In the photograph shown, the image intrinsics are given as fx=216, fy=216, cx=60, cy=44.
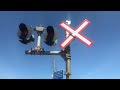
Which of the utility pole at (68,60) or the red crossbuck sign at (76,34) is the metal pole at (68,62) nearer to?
the utility pole at (68,60)

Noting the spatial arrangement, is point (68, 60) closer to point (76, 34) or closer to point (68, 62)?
point (68, 62)

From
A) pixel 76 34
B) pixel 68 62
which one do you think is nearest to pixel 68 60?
pixel 68 62

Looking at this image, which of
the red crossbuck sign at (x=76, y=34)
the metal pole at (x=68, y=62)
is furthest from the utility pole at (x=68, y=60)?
the red crossbuck sign at (x=76, y=34)

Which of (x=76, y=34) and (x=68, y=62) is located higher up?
(x=76, y=34)

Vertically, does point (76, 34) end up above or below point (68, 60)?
above

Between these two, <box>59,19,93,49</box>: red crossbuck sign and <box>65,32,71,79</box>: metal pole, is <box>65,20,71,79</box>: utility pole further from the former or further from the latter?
<box>59,19,93,49</box>: red crossbuck sign

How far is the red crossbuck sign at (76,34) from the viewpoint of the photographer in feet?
18.6

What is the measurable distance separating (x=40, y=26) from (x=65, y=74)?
4.94 ft

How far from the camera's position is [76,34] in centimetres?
578
